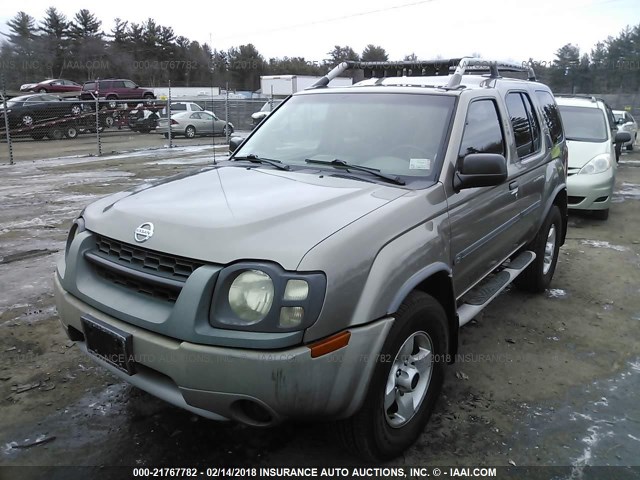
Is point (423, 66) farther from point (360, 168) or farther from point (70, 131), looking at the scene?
point (70, 131)

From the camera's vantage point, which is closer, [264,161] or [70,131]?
[264,161]

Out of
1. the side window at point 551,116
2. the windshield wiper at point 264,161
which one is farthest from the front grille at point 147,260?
the side window at point 551,116

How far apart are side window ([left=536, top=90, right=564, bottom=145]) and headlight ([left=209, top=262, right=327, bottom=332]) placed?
3.77m

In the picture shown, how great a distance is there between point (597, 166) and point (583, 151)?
1.39 ft

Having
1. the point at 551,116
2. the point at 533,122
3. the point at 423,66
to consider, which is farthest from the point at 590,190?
the point at 423,66

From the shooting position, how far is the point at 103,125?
999 inches

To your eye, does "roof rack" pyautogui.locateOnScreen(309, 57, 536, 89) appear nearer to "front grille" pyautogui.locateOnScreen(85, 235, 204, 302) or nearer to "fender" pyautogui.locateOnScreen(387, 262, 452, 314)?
"fender" pyautogui.locateOnScreen(387, 262, 452, 314)

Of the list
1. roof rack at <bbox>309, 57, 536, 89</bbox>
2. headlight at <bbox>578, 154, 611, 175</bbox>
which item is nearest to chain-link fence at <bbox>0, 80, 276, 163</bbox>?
headlight at <bbox>578, 154, 611, 175</bbox>

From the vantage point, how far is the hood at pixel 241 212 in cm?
220

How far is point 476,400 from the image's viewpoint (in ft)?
10.6

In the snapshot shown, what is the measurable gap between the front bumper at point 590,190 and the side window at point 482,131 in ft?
15.9

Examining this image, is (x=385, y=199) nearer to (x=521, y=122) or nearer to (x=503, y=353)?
(x=503, y=353)

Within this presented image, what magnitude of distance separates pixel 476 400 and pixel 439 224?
121 cm

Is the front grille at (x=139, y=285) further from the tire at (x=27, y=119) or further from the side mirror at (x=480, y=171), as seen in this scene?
the tire at (x=27, y=119)
